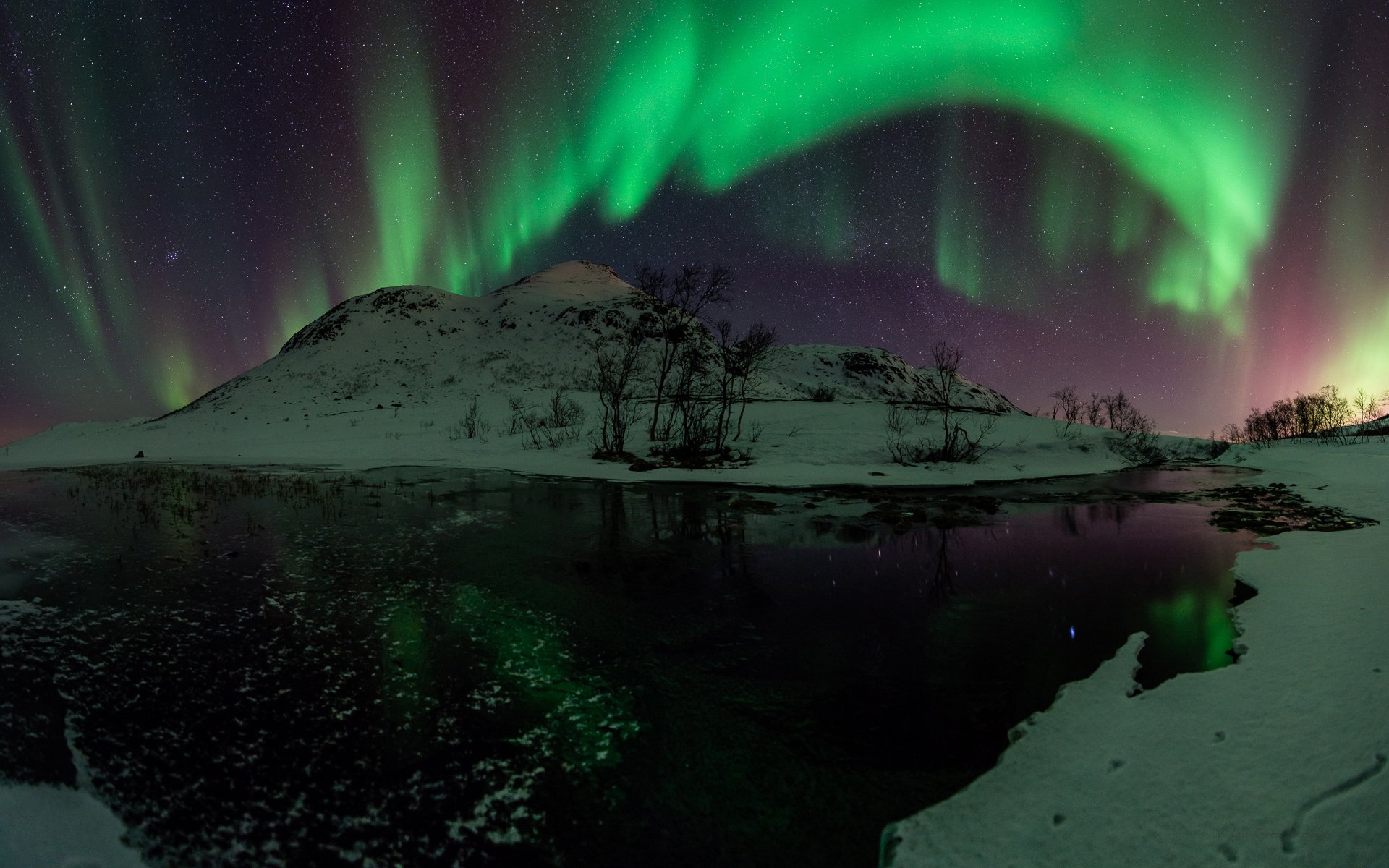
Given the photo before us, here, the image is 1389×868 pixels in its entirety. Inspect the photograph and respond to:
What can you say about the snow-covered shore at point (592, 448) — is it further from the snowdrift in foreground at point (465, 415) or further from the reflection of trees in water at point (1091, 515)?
the reflection of trees in water at point (1091, 515)

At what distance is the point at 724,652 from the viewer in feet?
18.0

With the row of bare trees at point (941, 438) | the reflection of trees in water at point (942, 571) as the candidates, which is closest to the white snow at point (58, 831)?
the reflection of trees in water at point (942, 571)

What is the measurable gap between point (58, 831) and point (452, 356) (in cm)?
9767

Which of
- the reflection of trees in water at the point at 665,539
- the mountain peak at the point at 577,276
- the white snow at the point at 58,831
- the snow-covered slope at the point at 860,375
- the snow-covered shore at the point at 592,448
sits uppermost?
the mountain peak at the point at 577,276

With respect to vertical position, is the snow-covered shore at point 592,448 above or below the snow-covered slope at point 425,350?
below

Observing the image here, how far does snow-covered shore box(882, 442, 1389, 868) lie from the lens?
267cm

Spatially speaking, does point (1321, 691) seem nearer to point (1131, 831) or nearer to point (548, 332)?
point (1131, 831)

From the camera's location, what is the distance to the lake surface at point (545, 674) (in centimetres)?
310

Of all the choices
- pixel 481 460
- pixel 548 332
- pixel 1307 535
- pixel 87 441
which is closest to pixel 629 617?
pixel 1307 535

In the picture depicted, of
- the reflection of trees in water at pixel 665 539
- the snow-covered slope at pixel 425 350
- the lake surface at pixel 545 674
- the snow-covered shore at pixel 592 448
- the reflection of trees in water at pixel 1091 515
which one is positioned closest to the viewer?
the lake surface at pixel 545 674

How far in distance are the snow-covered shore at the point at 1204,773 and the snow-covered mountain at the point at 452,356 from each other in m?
53.6

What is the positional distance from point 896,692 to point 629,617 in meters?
3.02

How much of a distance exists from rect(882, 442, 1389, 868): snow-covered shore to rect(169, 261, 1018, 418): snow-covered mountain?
53593mm

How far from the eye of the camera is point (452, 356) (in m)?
92.4
